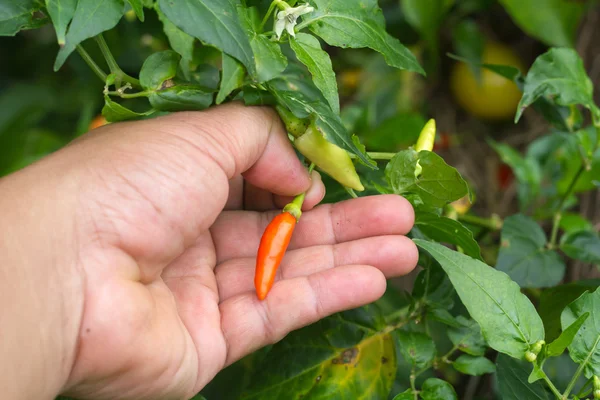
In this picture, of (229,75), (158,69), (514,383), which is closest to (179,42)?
(158,69)

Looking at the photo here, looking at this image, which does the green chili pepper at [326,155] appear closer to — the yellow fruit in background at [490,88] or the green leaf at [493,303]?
the green leaf at [493,303]

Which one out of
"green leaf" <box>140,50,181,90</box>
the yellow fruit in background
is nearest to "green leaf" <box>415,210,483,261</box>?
"green leaf" <box>140,50,181,90</box>

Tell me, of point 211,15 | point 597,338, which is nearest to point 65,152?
point 211,15

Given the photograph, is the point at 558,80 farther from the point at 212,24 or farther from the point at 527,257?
the point at 212,24

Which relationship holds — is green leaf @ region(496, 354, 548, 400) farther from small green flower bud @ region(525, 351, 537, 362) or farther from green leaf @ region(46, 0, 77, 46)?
green leaf @ region(46, 0, 77, 46)

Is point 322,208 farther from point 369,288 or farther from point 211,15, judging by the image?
point 211,15

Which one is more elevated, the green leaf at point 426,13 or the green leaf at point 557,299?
the green leaf at point 426,13

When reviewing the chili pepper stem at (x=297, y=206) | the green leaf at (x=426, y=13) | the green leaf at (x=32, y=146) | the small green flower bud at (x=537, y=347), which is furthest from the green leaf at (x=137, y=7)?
the green leaf at (x=426, y=13)
